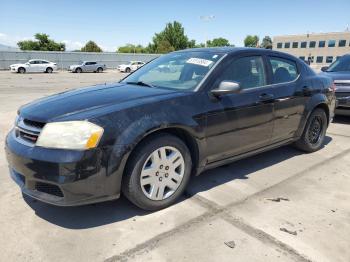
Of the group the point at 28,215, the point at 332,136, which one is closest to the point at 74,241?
the point at 28,215

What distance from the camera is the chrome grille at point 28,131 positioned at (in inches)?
111

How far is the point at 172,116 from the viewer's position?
10.1 ft

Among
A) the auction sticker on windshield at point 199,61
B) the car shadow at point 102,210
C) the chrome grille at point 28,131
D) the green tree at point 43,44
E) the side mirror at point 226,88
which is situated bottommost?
the car shadow at point 102,210

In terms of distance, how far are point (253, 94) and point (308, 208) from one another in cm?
143

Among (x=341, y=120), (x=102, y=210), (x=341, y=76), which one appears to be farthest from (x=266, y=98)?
(x=341, y=120)

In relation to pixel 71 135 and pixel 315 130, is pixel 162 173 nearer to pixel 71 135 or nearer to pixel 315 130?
pixel 71 135

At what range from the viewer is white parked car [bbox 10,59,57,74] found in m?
30.5

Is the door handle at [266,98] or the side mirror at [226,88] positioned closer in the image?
the side mirror at [226,88]

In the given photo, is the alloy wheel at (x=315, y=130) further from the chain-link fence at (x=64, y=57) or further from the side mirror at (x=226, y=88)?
the chain-link fence at (x=64, y=57)

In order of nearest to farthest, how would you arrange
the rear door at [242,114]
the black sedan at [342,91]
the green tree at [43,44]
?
the rear door at [242,114]
the black sedan at [342,91]
the green tree at [43,44]

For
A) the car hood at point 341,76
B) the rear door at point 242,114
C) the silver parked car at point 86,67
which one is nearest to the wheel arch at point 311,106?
the rear door at point 242,114

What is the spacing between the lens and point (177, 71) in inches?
157

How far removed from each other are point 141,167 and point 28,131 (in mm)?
1058

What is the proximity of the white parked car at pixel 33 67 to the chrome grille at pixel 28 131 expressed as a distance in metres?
30.9
